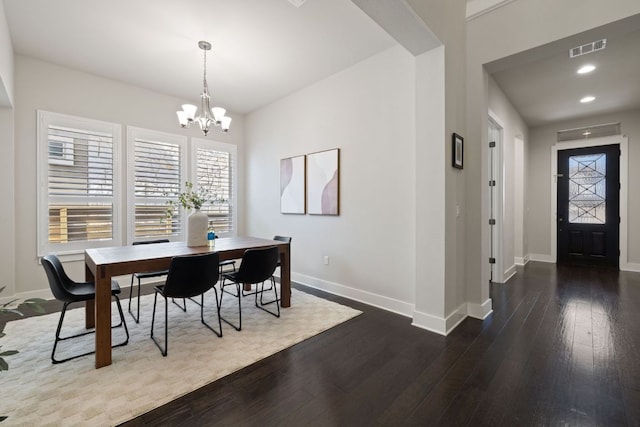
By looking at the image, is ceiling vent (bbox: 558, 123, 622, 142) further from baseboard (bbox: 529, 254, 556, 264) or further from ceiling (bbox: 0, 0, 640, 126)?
baseboard (bbox: 529, 254, 556, 264)

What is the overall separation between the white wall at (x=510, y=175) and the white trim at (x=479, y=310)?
1691 millimetres

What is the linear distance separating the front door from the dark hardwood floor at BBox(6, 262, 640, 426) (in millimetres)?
3453

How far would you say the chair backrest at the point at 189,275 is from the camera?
92.3 inches

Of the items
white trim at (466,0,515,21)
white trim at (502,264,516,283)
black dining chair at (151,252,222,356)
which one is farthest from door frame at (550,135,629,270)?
black dining chair at (151,252,222,356)

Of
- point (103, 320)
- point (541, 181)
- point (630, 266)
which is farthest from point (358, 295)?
point (630, 266)

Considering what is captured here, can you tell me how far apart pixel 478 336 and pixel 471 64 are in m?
2.75

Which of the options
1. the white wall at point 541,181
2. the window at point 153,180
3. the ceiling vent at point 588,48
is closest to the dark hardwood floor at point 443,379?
the ceiling vent at point 588,48

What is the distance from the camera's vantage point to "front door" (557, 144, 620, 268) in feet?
17.8

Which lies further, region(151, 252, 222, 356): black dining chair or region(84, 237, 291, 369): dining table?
region(151, 252, 222, 356): black dining chair

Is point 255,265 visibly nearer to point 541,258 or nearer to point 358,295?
point 358,295

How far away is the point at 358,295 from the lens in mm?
3652

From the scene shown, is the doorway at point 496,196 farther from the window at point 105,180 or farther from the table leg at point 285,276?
the window at point 105,180

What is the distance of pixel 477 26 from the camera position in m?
2.99

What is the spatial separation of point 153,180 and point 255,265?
2.77 m
